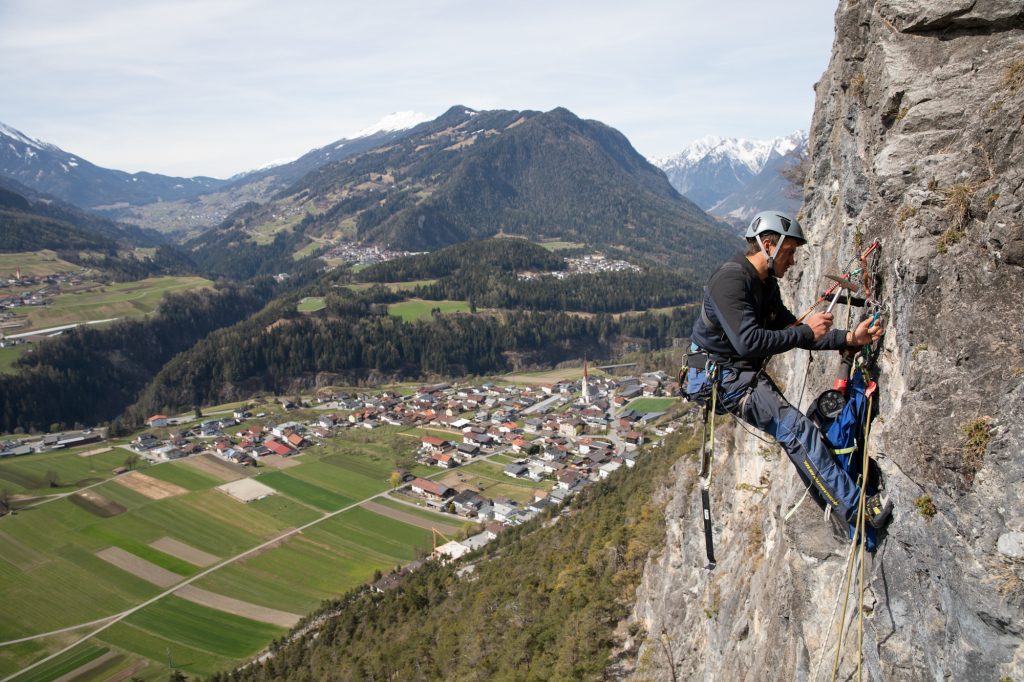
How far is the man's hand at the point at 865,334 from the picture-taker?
6.54m

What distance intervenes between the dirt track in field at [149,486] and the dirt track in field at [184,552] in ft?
39.3

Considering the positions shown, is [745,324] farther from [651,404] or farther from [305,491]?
[651,404]

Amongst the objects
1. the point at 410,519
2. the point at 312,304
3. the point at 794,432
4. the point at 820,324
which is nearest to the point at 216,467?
the point at 410,519

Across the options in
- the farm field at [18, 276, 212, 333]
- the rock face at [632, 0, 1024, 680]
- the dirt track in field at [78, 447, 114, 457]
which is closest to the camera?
the rock face at [632, 0, 1024, 680]

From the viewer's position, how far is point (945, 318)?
5910 mm

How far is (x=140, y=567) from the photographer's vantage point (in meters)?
55.1

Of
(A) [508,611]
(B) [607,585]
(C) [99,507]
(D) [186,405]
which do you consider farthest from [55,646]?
(D) [186,405]

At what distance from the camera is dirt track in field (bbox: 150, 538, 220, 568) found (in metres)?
55.8

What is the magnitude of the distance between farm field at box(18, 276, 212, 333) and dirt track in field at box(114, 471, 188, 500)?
311 feet

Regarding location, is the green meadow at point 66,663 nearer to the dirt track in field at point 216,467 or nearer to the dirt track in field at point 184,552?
the dirt track in field at point 184,552

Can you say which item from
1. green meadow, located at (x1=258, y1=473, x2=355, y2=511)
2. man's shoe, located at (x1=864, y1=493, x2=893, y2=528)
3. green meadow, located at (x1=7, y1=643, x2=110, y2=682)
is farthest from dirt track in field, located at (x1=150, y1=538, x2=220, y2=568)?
man's shoe, located at (x1=864, y1=493, x2=893, y2=528)

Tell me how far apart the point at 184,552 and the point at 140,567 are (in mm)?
3681

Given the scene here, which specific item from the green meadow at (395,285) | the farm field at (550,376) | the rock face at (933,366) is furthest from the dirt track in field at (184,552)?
the green meadow at (395,285)

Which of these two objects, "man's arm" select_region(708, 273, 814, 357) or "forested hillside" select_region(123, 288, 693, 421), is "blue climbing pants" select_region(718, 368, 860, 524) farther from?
"forested hillside" select_region(123, 288, 693, 421)
